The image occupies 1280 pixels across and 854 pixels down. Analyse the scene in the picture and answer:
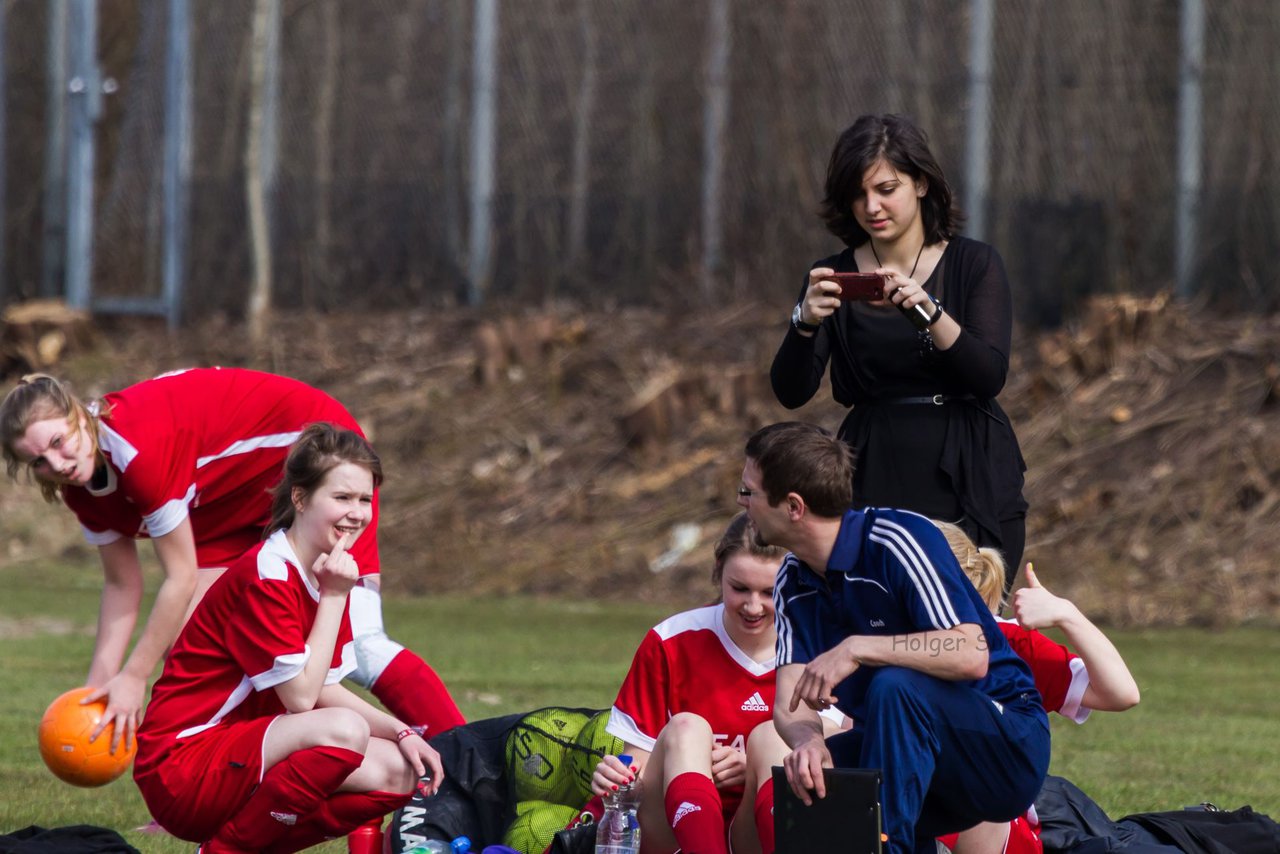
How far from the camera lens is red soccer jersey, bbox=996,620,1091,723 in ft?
15.3

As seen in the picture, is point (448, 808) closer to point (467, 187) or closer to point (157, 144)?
point (467, 187)

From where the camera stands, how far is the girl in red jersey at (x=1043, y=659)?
442 centimetres

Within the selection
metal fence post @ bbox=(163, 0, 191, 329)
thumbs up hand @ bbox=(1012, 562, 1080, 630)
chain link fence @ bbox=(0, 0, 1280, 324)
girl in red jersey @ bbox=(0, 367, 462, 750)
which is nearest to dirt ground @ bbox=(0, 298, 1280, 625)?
chain link fence @ bbox=(0, 0, 1280, 324)

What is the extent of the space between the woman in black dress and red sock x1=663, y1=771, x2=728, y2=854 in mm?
931

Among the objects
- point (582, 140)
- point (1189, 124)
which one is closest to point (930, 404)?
point (1189, 124)

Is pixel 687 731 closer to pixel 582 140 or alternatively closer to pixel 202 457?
pixel 202 457

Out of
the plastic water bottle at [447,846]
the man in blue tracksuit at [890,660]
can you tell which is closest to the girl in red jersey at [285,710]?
the plastic water bottle at [447,846]

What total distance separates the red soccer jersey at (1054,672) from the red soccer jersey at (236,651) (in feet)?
5.92

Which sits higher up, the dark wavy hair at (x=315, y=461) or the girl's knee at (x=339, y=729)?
the dark wavy hair at (x=315, y=461)

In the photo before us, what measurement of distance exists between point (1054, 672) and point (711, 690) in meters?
0.91

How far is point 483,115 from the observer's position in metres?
16.5

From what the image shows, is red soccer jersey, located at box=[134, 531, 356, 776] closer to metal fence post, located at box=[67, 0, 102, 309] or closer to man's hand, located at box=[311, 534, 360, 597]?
man's hand, located at box=[311, 534, 360, 597]

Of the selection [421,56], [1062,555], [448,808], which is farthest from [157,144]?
[448,808]

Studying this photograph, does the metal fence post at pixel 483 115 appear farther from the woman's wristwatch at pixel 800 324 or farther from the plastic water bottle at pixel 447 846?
the plastic water bottle at pixel 447 846
